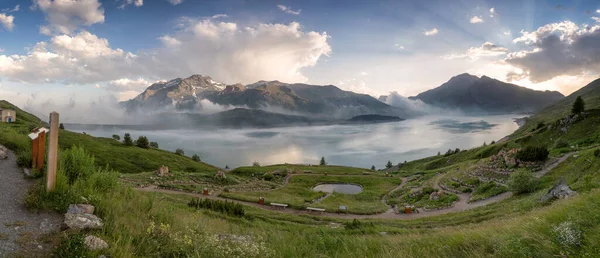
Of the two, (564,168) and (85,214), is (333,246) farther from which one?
(564,168)

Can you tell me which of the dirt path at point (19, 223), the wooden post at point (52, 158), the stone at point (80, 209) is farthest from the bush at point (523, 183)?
the wooden post at point (52, 158)

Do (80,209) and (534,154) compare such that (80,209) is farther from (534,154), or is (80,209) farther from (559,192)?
(534,154)

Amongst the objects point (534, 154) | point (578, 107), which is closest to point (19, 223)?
point (534, 154)

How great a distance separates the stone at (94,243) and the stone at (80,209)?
219 centimetres

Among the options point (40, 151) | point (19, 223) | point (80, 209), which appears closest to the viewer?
point (19, 223)

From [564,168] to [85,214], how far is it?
37.2 m

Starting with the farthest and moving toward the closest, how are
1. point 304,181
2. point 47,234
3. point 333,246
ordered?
point 304,181 → point 333,246 → point 47,234

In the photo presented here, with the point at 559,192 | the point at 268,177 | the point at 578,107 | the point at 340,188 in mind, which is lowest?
the point at 340,188

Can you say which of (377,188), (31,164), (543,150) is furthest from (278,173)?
(31,164)

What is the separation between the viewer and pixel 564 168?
91.2ft

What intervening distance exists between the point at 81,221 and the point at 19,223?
1.70m

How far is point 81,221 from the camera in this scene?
27.3ft

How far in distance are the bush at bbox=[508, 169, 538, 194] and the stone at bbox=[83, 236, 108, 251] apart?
1217 inches

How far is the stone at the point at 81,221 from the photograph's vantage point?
815cm
